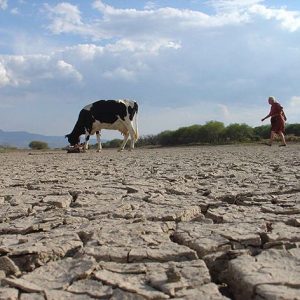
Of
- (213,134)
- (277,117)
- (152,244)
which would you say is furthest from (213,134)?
(152,244)

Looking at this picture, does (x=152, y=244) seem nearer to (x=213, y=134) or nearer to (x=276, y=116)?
(x=276, y=116)

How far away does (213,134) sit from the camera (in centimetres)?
3139

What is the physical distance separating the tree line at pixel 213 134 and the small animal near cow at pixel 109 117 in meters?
13.6

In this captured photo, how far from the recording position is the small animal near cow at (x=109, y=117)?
1683cm

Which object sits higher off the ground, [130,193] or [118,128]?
[118,128]

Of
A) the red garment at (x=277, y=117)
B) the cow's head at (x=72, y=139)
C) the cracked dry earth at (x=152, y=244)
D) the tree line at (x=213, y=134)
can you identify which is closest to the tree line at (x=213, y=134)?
the tree line at (x=213, y=134)

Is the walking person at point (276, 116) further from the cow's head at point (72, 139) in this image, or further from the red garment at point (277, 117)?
the cow's head at point (72, 139)

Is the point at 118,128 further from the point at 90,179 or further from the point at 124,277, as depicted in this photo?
the point at 124,277

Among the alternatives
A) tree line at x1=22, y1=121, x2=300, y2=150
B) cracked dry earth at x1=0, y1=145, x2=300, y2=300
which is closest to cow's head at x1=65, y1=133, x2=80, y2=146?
cracked dry earth at x1=0, y1=145, x2=300, y2=300

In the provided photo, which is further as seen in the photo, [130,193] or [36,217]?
[130,193]

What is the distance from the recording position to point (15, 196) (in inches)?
185

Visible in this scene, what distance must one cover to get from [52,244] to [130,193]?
216cm

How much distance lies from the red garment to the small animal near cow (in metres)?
4.66

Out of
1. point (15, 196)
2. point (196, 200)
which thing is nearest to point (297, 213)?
point (196, 200)
